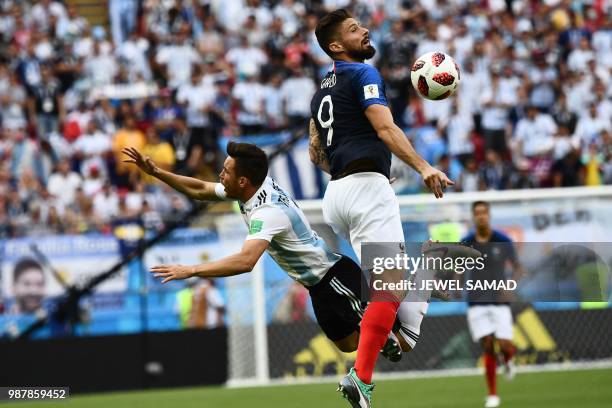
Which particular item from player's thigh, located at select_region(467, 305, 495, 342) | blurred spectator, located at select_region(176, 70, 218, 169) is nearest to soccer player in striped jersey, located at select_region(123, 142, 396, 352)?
player's thigh, located at select_region(467, 305, 495, 342)

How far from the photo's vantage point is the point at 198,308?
14.6 meters

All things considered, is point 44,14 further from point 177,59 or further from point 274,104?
point 274,104

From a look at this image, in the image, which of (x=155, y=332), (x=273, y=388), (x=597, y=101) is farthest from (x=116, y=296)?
(x=597, y=101)

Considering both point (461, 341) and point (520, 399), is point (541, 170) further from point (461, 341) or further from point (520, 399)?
point (520, 399)

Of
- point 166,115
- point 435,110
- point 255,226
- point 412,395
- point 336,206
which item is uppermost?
point 166,115

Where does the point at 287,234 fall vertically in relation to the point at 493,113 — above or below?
below

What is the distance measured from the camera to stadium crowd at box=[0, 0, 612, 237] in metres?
17.2

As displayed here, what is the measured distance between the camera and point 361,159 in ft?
23.5

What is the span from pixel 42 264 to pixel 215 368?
2.47m

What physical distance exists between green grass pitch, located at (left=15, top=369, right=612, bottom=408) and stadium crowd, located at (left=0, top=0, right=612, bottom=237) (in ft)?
11.7

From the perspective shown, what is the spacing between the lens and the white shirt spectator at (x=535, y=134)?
17.7 m

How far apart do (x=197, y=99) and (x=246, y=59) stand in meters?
1.40

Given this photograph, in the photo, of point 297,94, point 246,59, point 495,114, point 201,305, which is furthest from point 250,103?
point 201,305

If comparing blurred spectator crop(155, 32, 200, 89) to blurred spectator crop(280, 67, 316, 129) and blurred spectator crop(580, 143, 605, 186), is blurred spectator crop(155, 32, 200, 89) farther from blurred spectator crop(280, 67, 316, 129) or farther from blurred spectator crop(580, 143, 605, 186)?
blurred spectator crop(580, 143, 605, 186)
